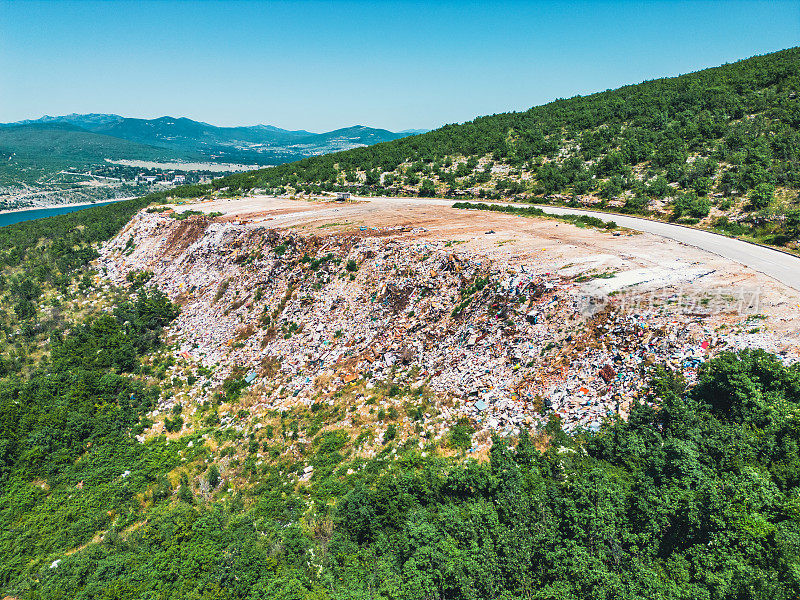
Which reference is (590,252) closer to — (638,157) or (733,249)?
(733,249)

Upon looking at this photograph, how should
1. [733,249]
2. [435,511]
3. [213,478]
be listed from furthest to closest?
[733,249] → [213,478] → [435,511]

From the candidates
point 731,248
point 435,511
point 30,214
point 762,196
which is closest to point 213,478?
point 435,511

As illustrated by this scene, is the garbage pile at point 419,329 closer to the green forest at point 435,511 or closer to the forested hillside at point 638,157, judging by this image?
the green forest at point 435,511

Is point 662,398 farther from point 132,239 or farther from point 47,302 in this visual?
point 132,239

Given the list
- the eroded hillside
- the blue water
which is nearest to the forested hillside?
the eroded hillside

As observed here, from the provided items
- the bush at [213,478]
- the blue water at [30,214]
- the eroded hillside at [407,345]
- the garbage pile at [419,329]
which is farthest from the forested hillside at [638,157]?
the blue water at [30,214]

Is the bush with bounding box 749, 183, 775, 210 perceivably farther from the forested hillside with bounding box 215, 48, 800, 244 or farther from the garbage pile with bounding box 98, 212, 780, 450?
the garbage pile with bounding box 98, 212, 780, 450
